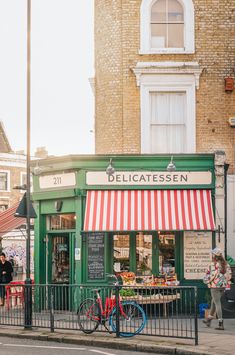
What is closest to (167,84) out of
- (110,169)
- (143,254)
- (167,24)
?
(167,24)

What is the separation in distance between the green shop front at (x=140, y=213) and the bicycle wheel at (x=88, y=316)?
4477 mm

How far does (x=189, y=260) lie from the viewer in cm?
1967

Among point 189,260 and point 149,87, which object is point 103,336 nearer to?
point 189,260

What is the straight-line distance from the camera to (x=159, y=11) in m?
21.1

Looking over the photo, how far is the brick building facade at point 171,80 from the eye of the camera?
67.7ft

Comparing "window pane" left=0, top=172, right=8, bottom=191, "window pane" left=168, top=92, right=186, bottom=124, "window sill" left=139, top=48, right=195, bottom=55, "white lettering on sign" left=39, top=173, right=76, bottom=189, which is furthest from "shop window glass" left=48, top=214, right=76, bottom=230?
"window pane" left=0, top=172, right=8, bottom=191

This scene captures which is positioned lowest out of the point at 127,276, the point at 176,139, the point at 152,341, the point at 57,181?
the point at 152,341

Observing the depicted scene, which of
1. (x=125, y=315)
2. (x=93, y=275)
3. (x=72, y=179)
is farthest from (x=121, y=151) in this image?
(x=125, y=315)

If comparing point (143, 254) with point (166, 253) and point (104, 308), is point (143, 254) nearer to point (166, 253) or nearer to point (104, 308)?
point (166, 253)

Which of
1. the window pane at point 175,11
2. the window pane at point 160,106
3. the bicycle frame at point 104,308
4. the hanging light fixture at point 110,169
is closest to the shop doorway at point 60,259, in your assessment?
the hanging light fixture at point 110,169

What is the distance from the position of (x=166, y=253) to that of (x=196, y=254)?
0.86 m

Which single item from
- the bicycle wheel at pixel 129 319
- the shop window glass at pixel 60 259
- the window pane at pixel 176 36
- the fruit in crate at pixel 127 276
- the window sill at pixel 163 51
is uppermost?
the window pane at pixel 176 36

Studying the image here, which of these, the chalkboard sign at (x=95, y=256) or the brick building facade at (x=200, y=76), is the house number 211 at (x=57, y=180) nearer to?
the brick building facade at (x=200, y=76)

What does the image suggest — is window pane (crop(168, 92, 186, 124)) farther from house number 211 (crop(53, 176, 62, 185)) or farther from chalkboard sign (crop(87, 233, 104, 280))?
chalkboard sign (crop(87, 233, 104, 280))
